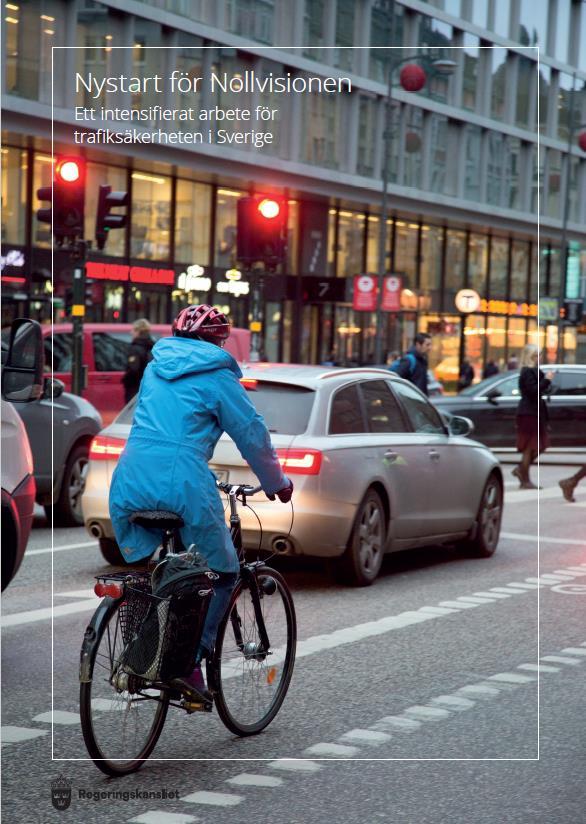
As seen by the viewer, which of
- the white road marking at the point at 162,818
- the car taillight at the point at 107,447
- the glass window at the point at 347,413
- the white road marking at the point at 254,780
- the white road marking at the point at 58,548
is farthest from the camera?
the white road marking at the point at 58,548

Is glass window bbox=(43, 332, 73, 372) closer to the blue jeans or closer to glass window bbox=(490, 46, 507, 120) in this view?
glass window bbox=(490, 46, 507, 120)

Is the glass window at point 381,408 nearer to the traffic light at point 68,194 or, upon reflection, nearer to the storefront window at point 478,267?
the storefront window at point 478,267

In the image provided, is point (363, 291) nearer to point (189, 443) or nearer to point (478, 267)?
point (478, 267)

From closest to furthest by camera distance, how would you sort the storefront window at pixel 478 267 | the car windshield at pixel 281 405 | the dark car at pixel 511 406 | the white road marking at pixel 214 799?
the white road marking at pixel 214 799 → the car windshield at pixel 281 405 → the storefront window at pixel 478 267 → the dark car at pixel 511 406

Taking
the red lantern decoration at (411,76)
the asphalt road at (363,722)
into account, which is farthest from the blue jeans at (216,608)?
the red lantern decoration at (411,76)

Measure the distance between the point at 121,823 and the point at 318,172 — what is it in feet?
28.3

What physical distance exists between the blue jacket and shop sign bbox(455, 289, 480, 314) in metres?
7.43

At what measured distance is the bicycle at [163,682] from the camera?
5.16 metres

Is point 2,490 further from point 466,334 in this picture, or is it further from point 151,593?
point 466,334

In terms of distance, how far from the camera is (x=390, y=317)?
23.8m

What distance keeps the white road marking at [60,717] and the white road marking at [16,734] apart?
0.16 metres

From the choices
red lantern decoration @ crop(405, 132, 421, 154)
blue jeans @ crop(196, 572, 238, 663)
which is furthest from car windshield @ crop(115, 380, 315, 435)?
red lantern decoration @ crop(405, 132, 421, 154)

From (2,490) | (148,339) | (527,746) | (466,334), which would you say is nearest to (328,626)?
(2,490)

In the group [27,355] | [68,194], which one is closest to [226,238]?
[68,194]
